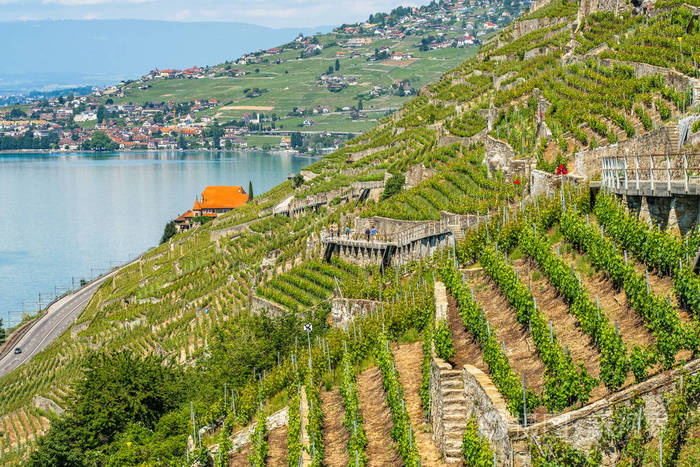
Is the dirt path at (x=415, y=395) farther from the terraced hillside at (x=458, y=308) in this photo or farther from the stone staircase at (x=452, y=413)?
the stone staircase at (x=452, y=413)

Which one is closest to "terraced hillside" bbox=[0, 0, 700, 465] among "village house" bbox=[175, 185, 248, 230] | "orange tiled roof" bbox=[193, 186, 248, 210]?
"village house" bbox=[175, 185, 248, 230]

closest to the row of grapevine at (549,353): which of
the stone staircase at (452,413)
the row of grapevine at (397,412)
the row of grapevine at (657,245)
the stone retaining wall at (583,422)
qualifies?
the stone retaining wall at (583,422)

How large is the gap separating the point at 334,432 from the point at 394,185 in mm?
24146

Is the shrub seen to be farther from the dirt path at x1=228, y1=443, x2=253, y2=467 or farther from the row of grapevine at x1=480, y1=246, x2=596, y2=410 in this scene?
the dirt path at x1=228, y1=443, x2=253, y2=467

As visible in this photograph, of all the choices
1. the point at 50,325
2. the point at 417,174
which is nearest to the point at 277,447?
the point at 417,174

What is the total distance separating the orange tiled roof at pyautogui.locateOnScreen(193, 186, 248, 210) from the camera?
103750 mm

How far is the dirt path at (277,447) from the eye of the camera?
21.2m

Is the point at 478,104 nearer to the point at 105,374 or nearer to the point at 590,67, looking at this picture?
the point at 590,67

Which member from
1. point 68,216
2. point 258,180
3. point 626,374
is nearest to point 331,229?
point 626,374

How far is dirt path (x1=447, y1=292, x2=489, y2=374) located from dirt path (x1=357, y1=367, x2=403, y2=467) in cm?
202

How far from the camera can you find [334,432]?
2022cm

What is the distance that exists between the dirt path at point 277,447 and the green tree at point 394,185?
21434 mm

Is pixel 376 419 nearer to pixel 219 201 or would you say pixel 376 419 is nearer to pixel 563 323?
pixel 563 323

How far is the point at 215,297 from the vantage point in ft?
159
